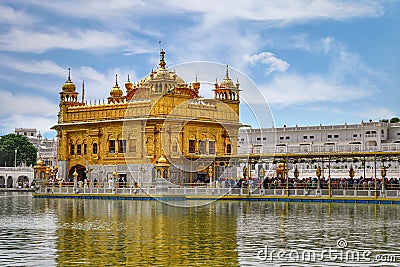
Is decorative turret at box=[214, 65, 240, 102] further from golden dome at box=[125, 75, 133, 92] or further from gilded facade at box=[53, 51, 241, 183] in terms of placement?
golden dome at box=[125, 75, 133, 92]

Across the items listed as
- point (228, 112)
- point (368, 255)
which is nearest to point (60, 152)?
point (228, 112)

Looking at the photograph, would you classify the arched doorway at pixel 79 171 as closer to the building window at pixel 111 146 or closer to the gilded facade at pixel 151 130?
the gilded facade at pixel 151 130

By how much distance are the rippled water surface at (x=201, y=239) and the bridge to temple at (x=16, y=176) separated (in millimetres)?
58532

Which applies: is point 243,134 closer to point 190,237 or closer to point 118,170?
point 118,170

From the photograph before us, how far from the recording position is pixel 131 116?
183 feet

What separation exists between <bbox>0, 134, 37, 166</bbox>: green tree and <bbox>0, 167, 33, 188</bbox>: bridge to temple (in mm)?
9129

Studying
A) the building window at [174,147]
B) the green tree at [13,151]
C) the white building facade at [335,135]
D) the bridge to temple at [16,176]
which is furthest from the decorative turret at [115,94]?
the green tree at [13,151]

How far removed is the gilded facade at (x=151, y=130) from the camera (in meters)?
54.3

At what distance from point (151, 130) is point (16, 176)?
40.4 m

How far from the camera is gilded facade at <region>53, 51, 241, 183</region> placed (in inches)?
2140

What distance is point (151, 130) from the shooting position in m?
54.3

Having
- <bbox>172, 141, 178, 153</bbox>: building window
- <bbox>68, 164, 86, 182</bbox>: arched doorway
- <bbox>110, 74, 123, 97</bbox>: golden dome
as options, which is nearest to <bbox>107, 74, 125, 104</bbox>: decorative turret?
<bbox>110, 74, 123, 97</bbox>: golden dome

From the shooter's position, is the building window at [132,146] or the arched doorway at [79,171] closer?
the building window at [132,146]

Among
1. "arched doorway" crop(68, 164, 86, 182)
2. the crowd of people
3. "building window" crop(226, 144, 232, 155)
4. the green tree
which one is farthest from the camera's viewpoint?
the green tree
